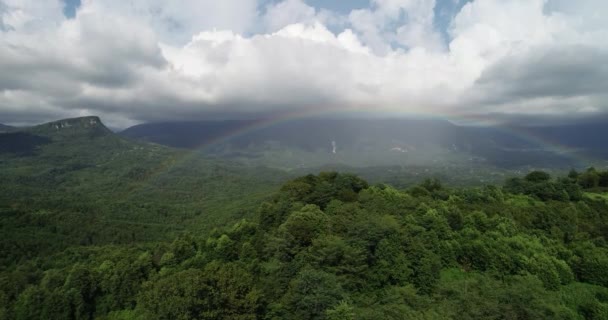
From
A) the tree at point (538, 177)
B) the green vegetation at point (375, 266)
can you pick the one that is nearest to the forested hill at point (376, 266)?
the green vegetation at point (375, 266)

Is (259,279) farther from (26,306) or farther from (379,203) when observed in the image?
(26,306)

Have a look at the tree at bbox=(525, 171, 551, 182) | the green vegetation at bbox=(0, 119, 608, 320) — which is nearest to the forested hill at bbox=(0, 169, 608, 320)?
the green vegetation at bbox=(0, 119, 608, 320)

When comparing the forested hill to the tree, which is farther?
the tree

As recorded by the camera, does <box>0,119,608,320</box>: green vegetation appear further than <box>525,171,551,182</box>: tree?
No

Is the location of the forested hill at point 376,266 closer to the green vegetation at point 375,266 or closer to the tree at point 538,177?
the green vegetation at point 375,266

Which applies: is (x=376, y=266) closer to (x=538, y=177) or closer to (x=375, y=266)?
(x=375, y=266)

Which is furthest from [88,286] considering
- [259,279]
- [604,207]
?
[604,207]

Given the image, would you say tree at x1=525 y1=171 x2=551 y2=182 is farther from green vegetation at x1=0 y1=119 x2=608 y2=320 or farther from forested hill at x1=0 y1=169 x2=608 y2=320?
forested hill at x1=0 y1=169 x2=608 y2=320

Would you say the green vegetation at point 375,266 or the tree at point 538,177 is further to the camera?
the tree at point 538,177
